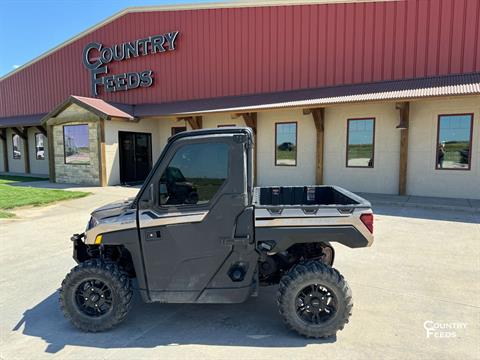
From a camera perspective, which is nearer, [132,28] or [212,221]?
[212,221]

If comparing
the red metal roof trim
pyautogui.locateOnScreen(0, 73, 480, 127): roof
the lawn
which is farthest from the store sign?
the lawn

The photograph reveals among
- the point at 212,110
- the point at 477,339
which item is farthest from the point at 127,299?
the point at 212,110

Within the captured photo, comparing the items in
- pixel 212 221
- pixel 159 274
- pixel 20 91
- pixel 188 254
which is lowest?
pixel 159 274

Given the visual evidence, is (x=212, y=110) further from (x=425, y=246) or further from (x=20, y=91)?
(x=20, y=91)

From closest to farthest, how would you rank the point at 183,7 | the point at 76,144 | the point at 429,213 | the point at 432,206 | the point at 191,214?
1. the point at 191,214
2. the point at 429,213
3. the point at 432,206
4. the point at 76,144
5. the point at 183,7

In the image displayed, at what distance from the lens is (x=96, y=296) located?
3.22m

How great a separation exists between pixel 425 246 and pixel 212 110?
1019cm

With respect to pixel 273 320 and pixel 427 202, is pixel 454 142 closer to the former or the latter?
pixel 427 202

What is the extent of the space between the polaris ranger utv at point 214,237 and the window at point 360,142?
9.34 m

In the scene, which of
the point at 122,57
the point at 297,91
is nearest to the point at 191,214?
the point at 297,91

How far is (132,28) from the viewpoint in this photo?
58.6 feet

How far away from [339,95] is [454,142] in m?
4.12

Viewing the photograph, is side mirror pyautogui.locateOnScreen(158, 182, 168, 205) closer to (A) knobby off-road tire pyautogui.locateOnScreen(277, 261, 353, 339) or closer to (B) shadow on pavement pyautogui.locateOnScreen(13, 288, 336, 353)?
(B) shadow on pavement pyautogui.locateOnScreen(13, 288, 336, 353)

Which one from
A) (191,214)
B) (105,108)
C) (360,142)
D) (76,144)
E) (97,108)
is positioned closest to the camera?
(191,214)
